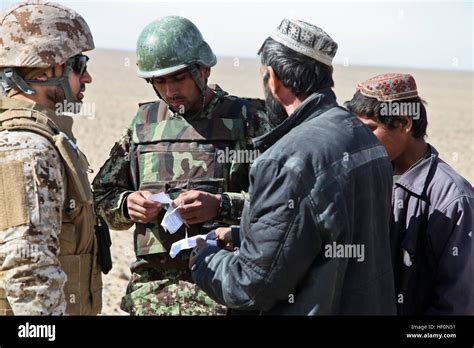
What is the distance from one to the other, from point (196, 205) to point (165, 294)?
24.6 inches

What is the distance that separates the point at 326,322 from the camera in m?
3.62

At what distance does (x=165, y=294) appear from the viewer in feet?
15.3

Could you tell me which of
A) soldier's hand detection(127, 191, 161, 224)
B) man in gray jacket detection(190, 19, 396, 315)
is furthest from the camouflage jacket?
man in gray jacket detection(190, 19, 396, 315)

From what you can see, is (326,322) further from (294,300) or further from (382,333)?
(382,333)

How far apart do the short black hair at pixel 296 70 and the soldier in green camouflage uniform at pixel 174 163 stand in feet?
3.80

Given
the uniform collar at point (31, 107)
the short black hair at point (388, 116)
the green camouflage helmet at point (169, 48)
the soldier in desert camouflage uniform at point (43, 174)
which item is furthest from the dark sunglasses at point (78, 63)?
the short black hair at point (388, 116)

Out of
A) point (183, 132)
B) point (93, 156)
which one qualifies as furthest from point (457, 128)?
point (183, 132)

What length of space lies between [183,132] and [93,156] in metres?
15.0

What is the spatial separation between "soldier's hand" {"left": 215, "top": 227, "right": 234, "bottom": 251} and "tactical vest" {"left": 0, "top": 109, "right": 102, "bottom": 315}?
2.20ft

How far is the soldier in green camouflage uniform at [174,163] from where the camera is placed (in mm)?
4633

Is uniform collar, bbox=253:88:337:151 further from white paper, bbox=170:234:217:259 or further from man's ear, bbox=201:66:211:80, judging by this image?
man's ear, bbox=201:66:211:80

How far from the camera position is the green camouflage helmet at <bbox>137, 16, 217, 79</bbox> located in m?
4.64

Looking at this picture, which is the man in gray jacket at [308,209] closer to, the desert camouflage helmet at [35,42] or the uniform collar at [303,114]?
the uniform collar at [303,114]

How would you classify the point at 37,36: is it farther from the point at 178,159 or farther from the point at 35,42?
the point at 178,159
